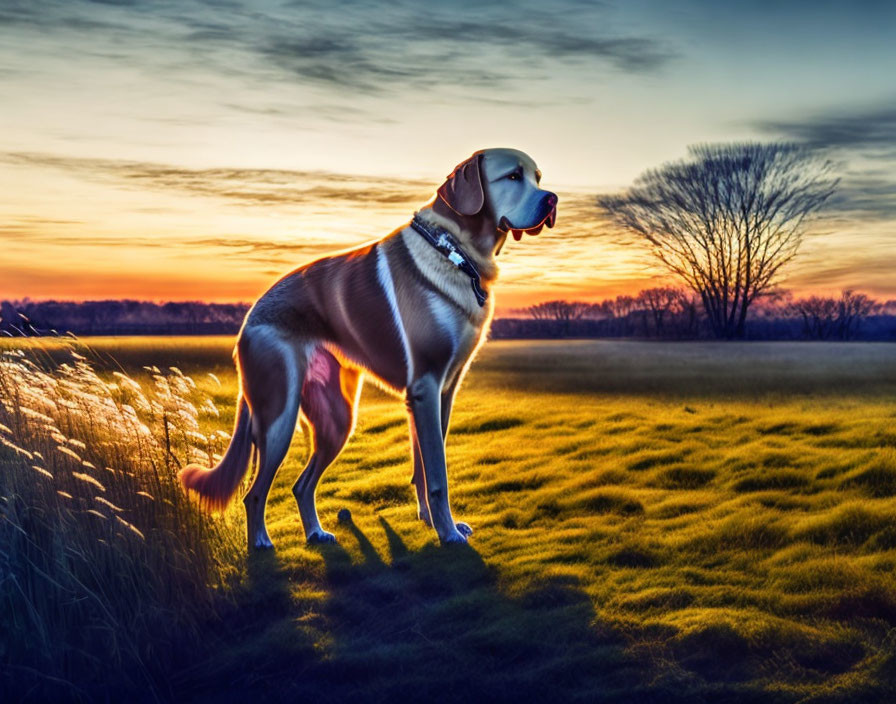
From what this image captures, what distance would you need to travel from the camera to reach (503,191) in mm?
5855

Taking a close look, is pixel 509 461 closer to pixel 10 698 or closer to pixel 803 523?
pixel 803 523

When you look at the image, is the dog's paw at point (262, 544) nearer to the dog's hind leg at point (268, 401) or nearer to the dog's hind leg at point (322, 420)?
the dog's hind leg at point (268, 401)

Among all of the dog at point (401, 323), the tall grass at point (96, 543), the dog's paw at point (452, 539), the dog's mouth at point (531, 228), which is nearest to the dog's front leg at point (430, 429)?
the dog at point (401, 323)

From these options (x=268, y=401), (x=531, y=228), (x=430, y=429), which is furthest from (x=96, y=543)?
(x=531, y=228)

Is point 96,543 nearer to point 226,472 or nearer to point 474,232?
point 226,472

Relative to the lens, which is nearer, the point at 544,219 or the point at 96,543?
the point at 96,543

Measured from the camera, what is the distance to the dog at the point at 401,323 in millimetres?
5844

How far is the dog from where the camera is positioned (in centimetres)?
584

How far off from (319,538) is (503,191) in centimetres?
288

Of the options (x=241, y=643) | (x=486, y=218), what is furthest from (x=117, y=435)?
(x=486, y=218)

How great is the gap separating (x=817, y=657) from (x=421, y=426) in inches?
109

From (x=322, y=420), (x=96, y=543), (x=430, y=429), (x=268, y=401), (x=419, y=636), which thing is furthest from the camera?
(x=322, y=420)

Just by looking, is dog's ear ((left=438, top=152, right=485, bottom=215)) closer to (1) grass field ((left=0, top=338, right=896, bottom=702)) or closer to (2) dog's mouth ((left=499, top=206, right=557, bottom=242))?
(2) dog's mouth ((left=499, top=206, right=557, bottom=242))

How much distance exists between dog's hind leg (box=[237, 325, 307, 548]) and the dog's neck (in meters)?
1.36
